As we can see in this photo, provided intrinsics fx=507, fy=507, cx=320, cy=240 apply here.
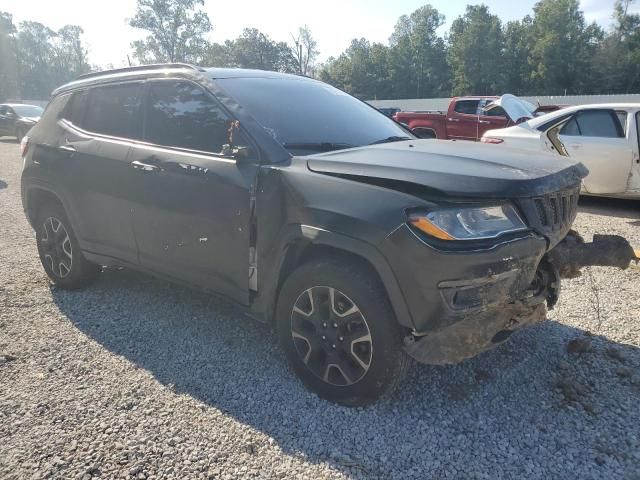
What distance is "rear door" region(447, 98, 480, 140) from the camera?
12.7 m

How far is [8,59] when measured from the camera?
85.2 metres

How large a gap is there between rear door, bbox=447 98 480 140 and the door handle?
10520mm

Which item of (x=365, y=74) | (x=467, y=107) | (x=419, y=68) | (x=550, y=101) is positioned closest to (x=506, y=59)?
(x=419, y=68)

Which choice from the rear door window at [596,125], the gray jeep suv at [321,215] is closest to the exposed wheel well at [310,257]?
the gray jeep suv at [321,215]

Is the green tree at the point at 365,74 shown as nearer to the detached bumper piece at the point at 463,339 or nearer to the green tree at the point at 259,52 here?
the green tree at the point at 259,52

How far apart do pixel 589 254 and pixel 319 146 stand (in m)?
1.69

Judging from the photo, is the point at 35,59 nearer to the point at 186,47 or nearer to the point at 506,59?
the point at 186,47

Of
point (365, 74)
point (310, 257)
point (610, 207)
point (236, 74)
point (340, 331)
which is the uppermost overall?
point (365, 74)

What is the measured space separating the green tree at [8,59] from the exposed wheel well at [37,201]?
95.1m

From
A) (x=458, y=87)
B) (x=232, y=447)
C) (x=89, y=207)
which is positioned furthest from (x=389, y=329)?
(x=458, y=87)

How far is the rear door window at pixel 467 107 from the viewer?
515 inches

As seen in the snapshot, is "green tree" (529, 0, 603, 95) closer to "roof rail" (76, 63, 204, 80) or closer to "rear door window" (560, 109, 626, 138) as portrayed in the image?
"rear door window" (560, 109, 626, 138)

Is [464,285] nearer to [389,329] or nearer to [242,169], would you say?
[389,329]

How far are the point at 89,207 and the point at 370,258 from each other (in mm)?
2629
